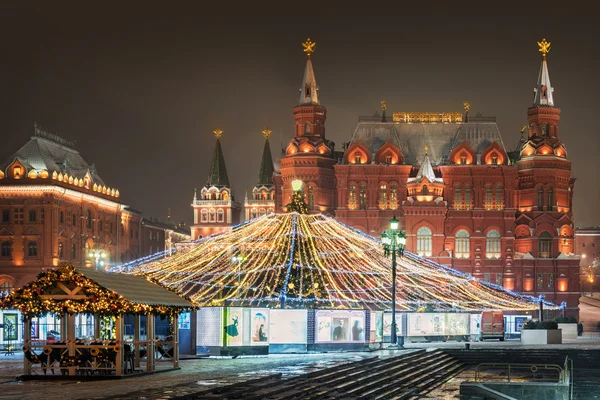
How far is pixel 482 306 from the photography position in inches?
2712

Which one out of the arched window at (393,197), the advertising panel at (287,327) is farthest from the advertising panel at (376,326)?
the arched window at (393,197)

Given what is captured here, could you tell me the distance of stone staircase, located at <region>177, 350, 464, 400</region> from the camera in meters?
24.5

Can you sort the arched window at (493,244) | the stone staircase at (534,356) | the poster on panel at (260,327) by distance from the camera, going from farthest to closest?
1. the arched window at (493,244)
2. the stone staircase at (534,356)
3. the poster on panel at (260,327)

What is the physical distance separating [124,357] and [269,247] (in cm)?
2136

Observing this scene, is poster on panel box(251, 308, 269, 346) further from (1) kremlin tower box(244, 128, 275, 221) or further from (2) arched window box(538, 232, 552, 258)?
(1) kremlin tower box(244, 128, 275, 221)

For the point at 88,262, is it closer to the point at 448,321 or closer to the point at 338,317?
the point at 448,321

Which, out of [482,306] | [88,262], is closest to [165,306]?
[482,306]

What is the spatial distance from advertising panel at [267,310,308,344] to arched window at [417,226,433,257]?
64262 millimetres

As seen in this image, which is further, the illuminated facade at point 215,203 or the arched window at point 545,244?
the illuminated facade at point 215,203

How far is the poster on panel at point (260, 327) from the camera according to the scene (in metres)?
42.9

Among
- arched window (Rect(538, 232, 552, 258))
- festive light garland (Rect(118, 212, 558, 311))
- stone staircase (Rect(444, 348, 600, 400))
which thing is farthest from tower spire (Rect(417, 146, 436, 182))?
stone staircase (Rect(444, 348, 600, 400))

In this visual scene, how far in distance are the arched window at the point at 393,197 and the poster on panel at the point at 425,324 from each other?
52.5 m

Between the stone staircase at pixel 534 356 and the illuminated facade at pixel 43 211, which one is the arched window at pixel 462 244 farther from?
the stone staircase at pixel 534 356

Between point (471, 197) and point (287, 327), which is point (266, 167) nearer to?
point (471, 197)
